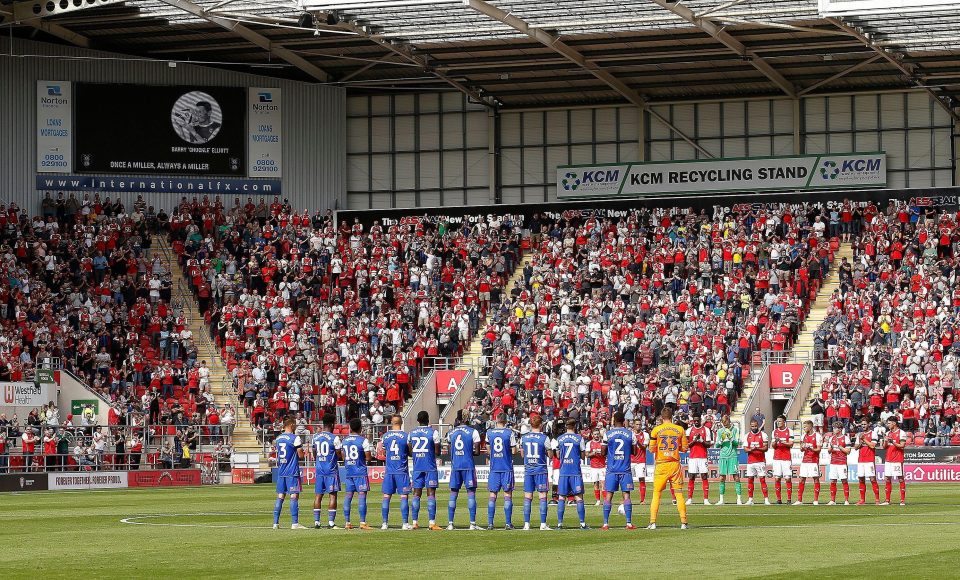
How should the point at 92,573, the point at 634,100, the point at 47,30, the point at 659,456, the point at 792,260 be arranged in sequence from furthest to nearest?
the point at 634,100
the point at 47,30
the point at 792,260
the point at 659,456
the point at 92,573

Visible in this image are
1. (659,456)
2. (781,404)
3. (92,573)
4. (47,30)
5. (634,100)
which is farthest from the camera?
(634,100)

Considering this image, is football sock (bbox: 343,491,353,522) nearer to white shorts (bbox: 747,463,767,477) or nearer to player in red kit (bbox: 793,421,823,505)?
white shorts (bbox: 747,463,767,477)

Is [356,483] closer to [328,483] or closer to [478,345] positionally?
[328,483]

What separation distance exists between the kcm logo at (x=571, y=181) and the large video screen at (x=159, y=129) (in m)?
13.9

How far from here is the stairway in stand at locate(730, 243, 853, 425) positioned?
168 ft

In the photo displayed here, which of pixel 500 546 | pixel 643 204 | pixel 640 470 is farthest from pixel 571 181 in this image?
pixel 500 546

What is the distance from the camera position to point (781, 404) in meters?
52.5

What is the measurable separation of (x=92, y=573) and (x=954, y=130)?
51.1m

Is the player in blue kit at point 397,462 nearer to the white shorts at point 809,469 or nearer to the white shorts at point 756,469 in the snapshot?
the white shorts at point 756,469

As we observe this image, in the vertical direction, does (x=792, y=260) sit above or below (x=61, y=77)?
below

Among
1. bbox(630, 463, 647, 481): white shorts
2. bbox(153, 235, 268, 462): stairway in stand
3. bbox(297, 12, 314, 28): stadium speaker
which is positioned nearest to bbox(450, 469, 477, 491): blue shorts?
bbox(630, 463, 647, 481): white shorts

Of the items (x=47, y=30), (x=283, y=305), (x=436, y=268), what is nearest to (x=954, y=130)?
(x=436, y=268)

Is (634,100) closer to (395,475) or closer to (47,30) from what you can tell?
(47,30)

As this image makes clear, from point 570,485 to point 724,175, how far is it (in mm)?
41326
